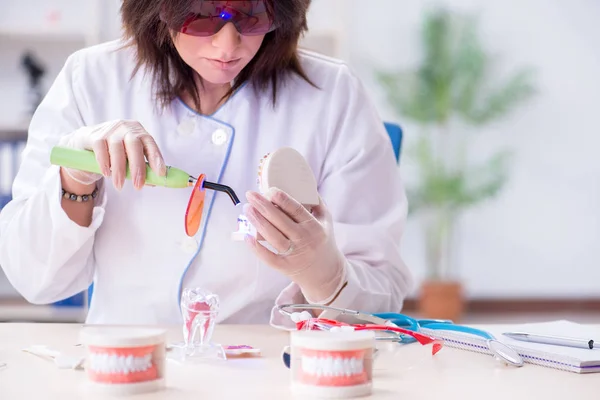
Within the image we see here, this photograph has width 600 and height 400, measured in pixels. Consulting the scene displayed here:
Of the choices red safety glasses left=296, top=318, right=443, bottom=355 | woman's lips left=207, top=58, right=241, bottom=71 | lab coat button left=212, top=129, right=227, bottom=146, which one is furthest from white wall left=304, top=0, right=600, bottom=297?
red safety glasses left=296, top=318, right=443, bottom=355

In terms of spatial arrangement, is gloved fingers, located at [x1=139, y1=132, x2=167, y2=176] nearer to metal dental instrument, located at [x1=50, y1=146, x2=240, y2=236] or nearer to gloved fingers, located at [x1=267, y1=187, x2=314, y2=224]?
metal dental instrument, located at [x1=50, y1=146, x2=240, y2=236]

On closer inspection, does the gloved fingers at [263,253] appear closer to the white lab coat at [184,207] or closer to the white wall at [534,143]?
the white lab coat at [184,207]

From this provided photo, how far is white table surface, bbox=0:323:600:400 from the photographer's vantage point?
780 millimetres

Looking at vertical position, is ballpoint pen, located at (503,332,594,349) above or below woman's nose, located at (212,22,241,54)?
below

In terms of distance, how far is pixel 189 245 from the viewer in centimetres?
140

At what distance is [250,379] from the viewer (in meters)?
0.84

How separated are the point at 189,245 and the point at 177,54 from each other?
361 millimetres

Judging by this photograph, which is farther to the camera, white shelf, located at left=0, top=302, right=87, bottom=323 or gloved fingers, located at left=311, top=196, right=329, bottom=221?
white shelf, located at left=0, top=302, right=87, bottom=323

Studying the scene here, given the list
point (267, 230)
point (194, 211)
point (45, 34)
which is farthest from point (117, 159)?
point (45, 34)

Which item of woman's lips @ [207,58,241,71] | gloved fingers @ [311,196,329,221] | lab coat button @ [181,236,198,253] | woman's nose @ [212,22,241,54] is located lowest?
lab coat button @ [181,236,198,253]

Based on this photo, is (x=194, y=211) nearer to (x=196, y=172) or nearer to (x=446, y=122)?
(x=196, y=172)

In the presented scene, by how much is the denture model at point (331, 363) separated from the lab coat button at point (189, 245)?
652 millimetres

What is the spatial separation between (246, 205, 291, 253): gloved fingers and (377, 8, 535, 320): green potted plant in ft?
11.5

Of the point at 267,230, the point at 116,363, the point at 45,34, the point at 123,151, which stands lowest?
the point at 116,363
